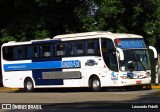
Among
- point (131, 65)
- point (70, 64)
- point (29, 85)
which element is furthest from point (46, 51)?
point (131, 65)

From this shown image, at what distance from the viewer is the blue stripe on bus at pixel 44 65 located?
102 feet

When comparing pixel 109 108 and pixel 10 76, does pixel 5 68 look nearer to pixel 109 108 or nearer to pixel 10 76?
pixel 10 76

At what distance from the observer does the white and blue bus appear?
2952 centimetres

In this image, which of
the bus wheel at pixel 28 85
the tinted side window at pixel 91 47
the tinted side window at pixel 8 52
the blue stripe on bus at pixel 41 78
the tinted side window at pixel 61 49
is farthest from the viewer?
the tinted side window at pixel 8 52

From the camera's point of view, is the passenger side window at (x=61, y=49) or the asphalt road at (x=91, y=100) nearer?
the asphalt road at (x=91, y=100)

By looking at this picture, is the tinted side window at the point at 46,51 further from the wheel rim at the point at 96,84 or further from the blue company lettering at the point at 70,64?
the wheel rim at the point at 96,84

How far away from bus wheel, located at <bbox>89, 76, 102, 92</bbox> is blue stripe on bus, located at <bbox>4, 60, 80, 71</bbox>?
3.86 ft

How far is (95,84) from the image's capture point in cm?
3044

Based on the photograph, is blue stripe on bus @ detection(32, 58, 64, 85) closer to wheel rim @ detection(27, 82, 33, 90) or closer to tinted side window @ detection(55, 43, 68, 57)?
tinted side window @ detection(55, 43, 68, 57)

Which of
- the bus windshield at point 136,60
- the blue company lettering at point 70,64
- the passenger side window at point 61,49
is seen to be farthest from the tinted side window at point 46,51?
the bus windshield at point 136,60

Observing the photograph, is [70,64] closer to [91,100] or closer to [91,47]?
[91,47]

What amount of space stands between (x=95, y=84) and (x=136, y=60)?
2.67 m

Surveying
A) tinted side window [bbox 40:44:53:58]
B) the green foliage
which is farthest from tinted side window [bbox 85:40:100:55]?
the green foliage

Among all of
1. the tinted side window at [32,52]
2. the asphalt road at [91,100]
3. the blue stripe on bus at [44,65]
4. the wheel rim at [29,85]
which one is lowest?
the asphalt road at [91,100]
